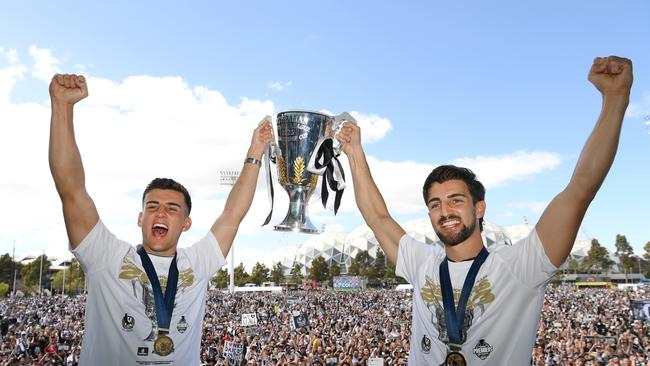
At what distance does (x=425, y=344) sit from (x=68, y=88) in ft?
8.11

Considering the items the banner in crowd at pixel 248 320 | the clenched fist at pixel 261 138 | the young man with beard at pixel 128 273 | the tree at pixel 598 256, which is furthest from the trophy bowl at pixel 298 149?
→ the tree at pixel 598 256

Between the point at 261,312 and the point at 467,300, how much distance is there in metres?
29.9

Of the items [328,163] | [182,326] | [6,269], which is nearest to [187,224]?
[182,326]

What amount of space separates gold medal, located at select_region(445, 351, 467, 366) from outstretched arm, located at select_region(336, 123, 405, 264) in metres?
0.85

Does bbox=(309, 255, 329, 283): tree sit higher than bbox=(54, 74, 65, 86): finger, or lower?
lower

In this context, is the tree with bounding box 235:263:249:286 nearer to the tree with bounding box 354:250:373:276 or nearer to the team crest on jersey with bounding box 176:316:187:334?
the tree with bounding box 354:250:373:276

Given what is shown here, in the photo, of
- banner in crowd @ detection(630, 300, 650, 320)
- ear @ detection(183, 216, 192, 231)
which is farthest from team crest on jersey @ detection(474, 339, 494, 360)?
banner in crowd @ detection(630, 300, 650, 320)

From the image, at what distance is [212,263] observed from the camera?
3.33 m

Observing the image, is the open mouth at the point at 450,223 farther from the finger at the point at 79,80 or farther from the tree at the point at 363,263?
the tree at the point at 363,263

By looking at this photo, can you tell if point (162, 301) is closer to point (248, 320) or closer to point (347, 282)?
point (248, 320)

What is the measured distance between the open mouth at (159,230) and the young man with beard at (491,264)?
1561 mm

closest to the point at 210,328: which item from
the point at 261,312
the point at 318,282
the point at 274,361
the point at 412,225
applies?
the point at 274,361

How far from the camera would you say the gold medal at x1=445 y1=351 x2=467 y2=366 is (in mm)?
2582

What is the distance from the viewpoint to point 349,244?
4579 inches
